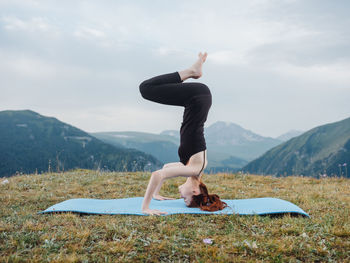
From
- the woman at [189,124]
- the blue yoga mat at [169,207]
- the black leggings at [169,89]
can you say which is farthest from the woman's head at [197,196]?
the black leggings at [169,89]

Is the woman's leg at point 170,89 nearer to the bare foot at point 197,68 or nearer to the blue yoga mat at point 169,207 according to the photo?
the bare foot at point 197,68

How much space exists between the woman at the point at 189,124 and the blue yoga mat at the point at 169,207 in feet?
1.22

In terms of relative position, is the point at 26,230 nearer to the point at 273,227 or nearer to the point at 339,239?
the point at 273,227

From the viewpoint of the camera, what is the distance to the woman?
7.00 meters

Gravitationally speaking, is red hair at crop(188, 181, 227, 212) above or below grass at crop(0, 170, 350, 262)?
above

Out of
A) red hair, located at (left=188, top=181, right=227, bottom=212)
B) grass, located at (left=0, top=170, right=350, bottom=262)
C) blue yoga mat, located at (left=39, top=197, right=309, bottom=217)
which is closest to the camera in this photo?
grass, located at (left=0, top=170, right=350, bottom=262)

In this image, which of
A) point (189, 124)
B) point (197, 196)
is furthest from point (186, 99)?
point (197, 196)

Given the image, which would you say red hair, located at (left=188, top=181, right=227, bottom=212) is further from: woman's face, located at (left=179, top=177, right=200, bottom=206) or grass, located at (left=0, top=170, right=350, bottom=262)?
grass, located at (left=0, top=170, right=350, bottom=262)

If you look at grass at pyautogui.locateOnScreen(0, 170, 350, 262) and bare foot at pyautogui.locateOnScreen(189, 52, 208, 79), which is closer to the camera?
grass at pyautogui.locateOnScreen(0, 170, 350, 262)

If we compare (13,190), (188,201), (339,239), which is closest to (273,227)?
(339,239)

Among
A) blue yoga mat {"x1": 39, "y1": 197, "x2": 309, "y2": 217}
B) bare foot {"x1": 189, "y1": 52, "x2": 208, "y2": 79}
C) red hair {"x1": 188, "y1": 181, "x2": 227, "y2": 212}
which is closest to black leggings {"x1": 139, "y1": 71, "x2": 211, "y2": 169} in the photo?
bare foot {"x1": 189, "y1": 52, "x2": 208, "y2": 79}

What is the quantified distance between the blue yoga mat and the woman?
372 millimetres

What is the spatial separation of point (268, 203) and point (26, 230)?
575 cm

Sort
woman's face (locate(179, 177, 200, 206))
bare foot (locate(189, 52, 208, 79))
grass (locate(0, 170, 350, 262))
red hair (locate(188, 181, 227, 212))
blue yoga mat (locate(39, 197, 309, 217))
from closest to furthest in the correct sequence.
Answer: grass (locate(0, 170, 350, 262)) → blue yoga mat (locate(39, 197, 309, 217)) → red hair (locate(188, 181, 227, 212)) → bare foot (locate(189, 52, 208, 79)) → woman's face (locate(179, 177, 200, 206))
